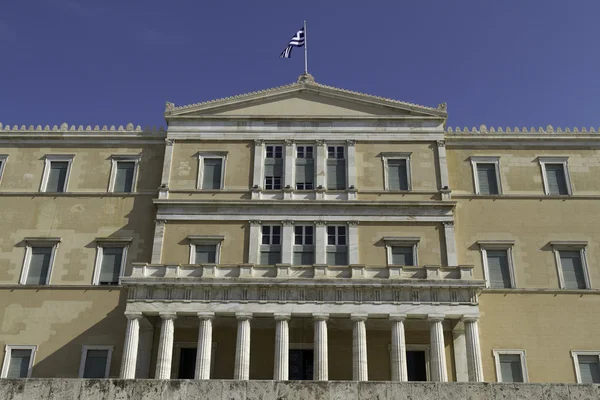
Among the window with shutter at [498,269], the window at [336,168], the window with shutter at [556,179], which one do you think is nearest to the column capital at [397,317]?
the window with shutter at [498,269]

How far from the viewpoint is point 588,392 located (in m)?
15.8

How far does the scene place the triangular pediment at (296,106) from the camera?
116 feet

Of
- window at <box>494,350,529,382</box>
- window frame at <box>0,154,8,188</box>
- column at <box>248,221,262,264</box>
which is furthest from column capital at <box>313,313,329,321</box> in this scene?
window frame at <box>0,154,8,188</box>

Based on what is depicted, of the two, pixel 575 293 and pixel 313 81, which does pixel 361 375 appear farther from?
pixel 313 81

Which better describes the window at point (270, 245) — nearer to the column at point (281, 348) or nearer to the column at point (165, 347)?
the column at point (281, 348)

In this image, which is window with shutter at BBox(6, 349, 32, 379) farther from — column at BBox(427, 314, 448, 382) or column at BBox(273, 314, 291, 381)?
column at BBox(427, 314, 448, 382)

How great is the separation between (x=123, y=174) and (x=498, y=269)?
20.4 metres

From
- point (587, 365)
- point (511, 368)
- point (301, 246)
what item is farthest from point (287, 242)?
point (587, 365)

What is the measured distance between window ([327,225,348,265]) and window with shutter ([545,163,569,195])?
11424 millimetres

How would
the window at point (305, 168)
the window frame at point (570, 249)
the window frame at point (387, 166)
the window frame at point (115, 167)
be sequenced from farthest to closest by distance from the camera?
the window frame at point (115, 167), the window at point (305, 168), the window frame at point (387, 166), the window frame at point (570, 249)

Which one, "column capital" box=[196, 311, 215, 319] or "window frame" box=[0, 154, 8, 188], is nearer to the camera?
"column capital" box=[196, 311, 215, 319]

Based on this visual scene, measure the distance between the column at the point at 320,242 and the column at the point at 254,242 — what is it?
9.40 ft

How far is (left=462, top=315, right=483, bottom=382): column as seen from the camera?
90.8ft

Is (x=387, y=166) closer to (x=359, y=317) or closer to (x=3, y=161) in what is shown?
(x=359, y=317)
